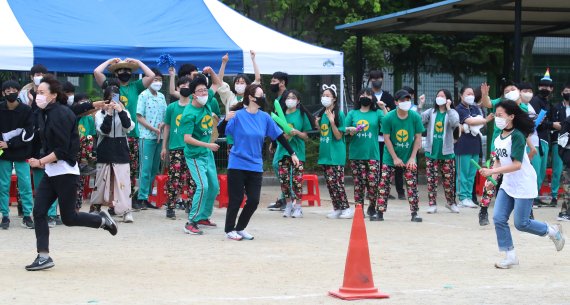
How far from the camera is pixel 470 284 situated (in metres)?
8.80

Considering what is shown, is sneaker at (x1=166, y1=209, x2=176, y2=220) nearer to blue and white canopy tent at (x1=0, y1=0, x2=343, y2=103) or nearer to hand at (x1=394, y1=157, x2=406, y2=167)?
blue and white canopy tent at (x1=0, y1=0, x2=343, y2=103)

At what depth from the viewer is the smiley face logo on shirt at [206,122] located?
12.1 meters

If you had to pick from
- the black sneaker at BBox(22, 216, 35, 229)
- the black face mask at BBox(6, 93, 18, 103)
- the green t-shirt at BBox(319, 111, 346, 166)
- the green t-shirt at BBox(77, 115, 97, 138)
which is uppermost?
the black face mask at BBox(6, 93, 18, 103)

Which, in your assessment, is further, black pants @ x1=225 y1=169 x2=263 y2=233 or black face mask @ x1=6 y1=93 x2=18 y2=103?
black face mask @ x1=6 y1=93 x2=18 y2=103

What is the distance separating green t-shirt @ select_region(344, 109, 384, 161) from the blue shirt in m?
2.44

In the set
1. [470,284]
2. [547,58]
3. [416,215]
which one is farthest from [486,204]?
[547,58]

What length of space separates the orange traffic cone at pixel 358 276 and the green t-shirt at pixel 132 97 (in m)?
6.50

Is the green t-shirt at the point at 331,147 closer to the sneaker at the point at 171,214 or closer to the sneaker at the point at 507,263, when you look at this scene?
the sneaker at the point at 171,214

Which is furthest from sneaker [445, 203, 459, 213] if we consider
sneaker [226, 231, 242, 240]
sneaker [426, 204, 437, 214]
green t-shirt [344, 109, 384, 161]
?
sneaker [226, 231, 242, 240]

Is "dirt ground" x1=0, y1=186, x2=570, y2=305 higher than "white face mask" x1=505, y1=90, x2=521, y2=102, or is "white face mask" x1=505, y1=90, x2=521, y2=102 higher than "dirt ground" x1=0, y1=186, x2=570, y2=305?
"white face mask" x1=505, y1=90, x2=521, y2=102

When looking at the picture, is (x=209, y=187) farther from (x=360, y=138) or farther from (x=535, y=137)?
(x=535, y=137)

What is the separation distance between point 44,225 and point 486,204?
598 cm

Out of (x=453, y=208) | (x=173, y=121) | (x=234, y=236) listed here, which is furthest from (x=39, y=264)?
(x=453, y=208)

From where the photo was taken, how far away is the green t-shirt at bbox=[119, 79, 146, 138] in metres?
14.2
